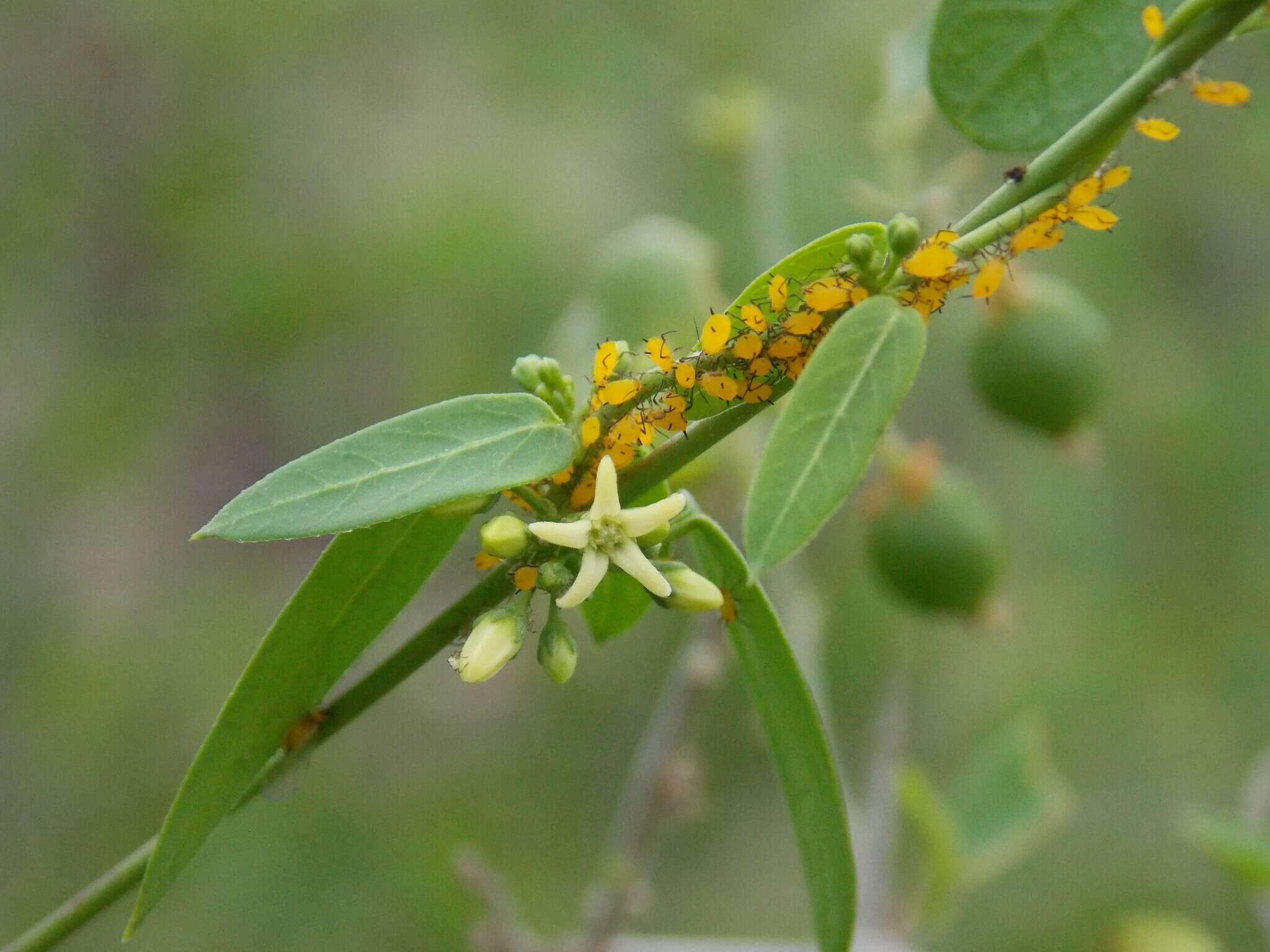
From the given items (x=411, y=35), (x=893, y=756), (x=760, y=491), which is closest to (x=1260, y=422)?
(x=893, y=756)

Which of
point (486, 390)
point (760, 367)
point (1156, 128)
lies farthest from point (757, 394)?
point (486, 390)

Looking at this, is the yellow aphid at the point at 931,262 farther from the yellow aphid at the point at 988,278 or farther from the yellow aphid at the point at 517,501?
the yellow aphid at the point at 517,501

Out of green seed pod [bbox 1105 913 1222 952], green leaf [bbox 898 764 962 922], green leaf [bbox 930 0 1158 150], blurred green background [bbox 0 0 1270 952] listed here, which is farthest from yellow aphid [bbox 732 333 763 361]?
blurred green background [bbox 0 0 1270 952]

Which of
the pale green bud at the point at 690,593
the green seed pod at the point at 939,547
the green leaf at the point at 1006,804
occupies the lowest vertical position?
the green leaf at the point at 1006,804

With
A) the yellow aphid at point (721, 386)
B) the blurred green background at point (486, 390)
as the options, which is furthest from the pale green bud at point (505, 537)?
the blurred green background at point (486, 390)

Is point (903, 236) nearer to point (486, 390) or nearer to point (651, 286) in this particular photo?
point (651, 286)

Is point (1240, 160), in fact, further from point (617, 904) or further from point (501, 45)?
point (617, 904)
